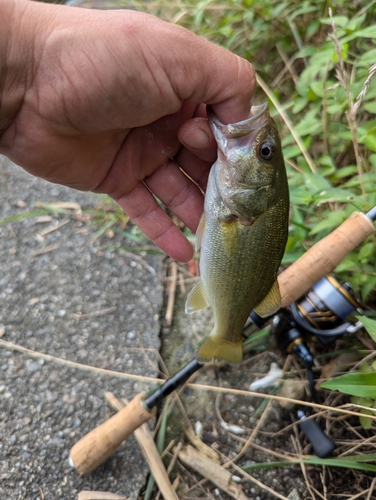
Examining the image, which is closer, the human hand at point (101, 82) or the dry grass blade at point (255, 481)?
Result: the human hand at point (101, 82)

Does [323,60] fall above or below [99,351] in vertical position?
above

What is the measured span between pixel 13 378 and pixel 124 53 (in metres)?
1.96

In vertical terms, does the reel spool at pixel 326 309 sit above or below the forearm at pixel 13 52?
below

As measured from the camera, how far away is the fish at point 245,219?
6.28 ft

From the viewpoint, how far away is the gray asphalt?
2324 mm

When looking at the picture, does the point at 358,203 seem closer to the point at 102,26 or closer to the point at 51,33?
the point at 102,26

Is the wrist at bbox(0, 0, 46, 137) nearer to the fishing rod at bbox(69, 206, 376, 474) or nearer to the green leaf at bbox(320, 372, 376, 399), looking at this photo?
the fishing rod at bbox(69, 206, 376, 474)

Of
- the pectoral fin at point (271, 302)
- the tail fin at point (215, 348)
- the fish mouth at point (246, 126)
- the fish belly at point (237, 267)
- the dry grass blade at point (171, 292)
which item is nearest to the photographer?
the fish mouth at point (246, 126)

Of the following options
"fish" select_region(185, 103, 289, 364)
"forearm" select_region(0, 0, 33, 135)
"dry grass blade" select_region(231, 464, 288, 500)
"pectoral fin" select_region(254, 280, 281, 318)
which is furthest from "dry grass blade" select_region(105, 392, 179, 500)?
"forearm" select_region(0, 0, 33, 135)

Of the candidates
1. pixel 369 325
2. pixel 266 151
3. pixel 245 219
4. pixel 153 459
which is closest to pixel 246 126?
pixel 266 151

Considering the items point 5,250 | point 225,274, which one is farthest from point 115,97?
point 5,250

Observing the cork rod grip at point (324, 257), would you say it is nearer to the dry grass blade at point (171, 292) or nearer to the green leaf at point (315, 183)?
the green leaf at point (315, 183)

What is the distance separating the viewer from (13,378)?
2.61 meters

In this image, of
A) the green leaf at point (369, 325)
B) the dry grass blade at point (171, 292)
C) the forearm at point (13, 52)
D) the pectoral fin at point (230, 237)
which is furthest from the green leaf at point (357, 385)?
the forearm at point (13, 52)
